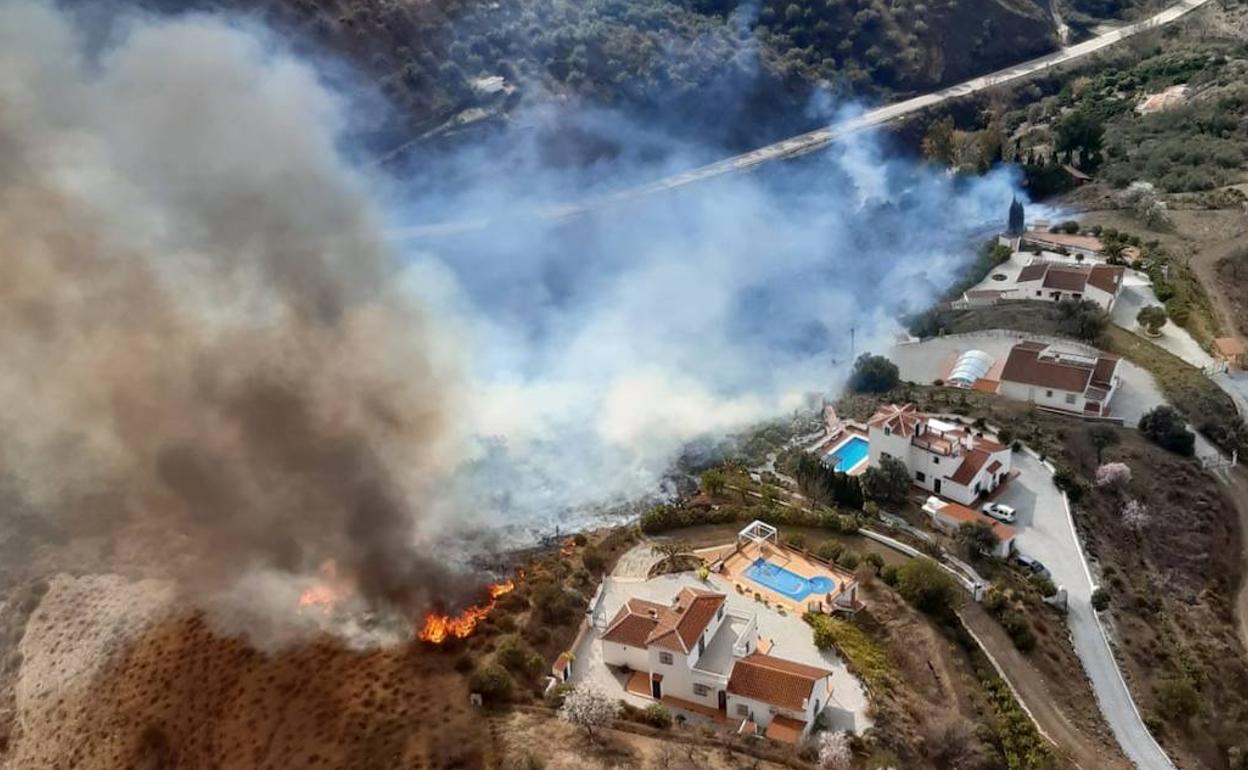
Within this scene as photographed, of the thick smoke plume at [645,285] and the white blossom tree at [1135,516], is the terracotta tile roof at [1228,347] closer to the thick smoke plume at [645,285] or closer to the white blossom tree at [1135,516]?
the thick smoke plume at [645,285]

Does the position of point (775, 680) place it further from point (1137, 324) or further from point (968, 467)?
point (1137, 324)

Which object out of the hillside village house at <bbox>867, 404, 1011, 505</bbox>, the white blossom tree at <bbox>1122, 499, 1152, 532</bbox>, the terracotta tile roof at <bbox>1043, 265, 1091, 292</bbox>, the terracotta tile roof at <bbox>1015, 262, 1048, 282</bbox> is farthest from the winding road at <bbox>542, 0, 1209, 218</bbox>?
the white blossom tree at <bbox>1122, 499, 1152, 532</bbox>

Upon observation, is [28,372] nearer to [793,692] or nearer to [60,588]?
[60,588]

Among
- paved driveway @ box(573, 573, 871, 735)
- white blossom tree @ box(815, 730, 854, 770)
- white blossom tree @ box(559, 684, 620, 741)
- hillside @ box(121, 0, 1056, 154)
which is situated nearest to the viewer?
white blossom tree @ box(815, 730, 854, 770)

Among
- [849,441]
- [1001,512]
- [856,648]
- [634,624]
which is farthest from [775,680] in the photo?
[849,441]

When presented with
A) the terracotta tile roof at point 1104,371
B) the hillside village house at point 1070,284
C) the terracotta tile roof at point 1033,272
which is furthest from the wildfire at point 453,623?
the terracotta tile roof at point 1033,272

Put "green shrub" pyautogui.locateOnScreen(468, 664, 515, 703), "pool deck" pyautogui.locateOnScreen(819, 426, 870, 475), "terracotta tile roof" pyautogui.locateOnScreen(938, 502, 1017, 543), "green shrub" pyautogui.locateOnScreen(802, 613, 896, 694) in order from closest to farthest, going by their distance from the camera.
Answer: "green shrub" pyautogui.locateOnScreen(468, 664, 515, 703), "green shrub" pyautogui.locateOnScreen(802, 613, 896, 694), "terracotta tile roof" pyautogui.locateOnScreen(938, 502, 1017, 543), "pool deck" pyautogui.locateOnScreen(819, 426, 870, 475)

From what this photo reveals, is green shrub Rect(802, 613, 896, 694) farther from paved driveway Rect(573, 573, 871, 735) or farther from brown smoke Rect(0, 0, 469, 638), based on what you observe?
brown smoke Rect(0, 0, 469, 638)
